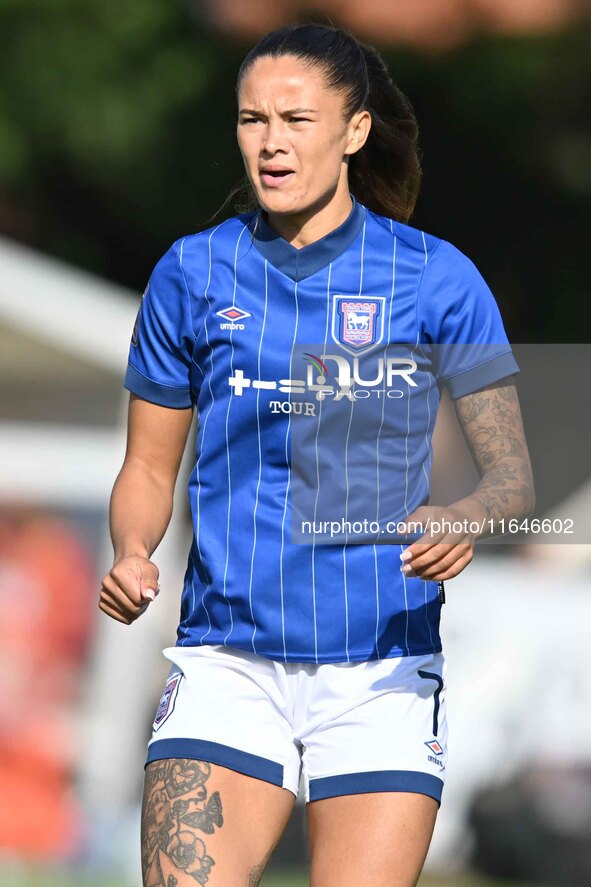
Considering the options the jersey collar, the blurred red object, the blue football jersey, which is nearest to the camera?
the blue football jersey

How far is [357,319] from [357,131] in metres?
0.39

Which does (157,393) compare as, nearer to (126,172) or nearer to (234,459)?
(234,459)

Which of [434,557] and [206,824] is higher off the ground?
[434,557]

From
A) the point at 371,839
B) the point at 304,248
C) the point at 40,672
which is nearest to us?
the point at 371,839

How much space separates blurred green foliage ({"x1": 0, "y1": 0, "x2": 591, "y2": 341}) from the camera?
5098 millimetres

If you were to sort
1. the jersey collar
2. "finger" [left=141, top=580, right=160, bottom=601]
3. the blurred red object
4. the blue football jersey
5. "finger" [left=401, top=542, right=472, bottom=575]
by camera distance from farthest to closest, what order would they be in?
the blurred red object → the jersey collar → the blue football jersey → "finger" [left=141, top=580, right=160, bottom=601] → "finger" [left=401, top=542, right=472, bottom=575]

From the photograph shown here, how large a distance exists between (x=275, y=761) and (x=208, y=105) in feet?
11.0

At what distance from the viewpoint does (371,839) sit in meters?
2.35

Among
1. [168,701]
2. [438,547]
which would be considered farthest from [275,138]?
[168,701]

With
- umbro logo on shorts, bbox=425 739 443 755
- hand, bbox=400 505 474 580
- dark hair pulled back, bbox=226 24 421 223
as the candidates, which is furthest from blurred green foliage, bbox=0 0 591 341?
hand, bbox=400 505 474 580

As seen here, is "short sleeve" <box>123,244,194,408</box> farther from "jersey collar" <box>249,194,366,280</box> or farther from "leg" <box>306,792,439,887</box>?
"leg" <box>306,792,439,887</box>

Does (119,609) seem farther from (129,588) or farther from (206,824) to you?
(206,824)

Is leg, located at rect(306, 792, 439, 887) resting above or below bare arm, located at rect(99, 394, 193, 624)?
below

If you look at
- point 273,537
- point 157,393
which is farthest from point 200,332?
Result: point 273,537
